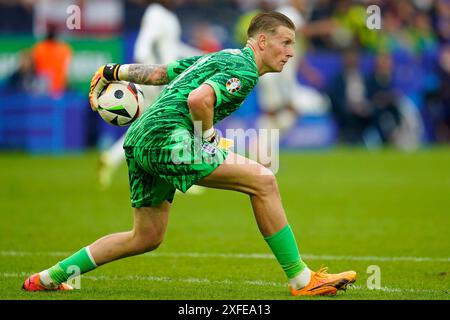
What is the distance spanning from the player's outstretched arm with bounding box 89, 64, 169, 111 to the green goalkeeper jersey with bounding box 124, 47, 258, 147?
0.27 metres

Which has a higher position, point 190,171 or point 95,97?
point 95,97

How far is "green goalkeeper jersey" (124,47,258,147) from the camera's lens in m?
6.57

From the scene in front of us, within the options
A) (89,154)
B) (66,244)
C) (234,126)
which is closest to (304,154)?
(234,126)

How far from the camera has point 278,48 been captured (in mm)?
6895

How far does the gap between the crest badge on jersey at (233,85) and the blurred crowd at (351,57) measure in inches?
621

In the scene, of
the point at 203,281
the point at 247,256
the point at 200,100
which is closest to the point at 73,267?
the point at 203,281

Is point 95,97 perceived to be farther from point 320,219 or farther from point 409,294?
point 320,219

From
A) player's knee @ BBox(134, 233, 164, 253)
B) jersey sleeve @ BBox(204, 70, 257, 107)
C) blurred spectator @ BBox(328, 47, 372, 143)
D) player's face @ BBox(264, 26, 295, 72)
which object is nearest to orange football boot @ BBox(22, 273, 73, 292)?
player's knee @ BBox(134, 233, 164, 253)

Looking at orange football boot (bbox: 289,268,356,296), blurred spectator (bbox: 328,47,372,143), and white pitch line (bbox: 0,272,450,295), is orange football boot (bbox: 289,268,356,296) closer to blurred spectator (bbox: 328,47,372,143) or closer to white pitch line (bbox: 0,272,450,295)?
white pitch line (bbox: 0,272,450,295)

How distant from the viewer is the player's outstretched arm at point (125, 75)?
23.2 feet

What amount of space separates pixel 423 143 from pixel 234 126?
4979 millimetres

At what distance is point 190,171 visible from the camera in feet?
21.8
